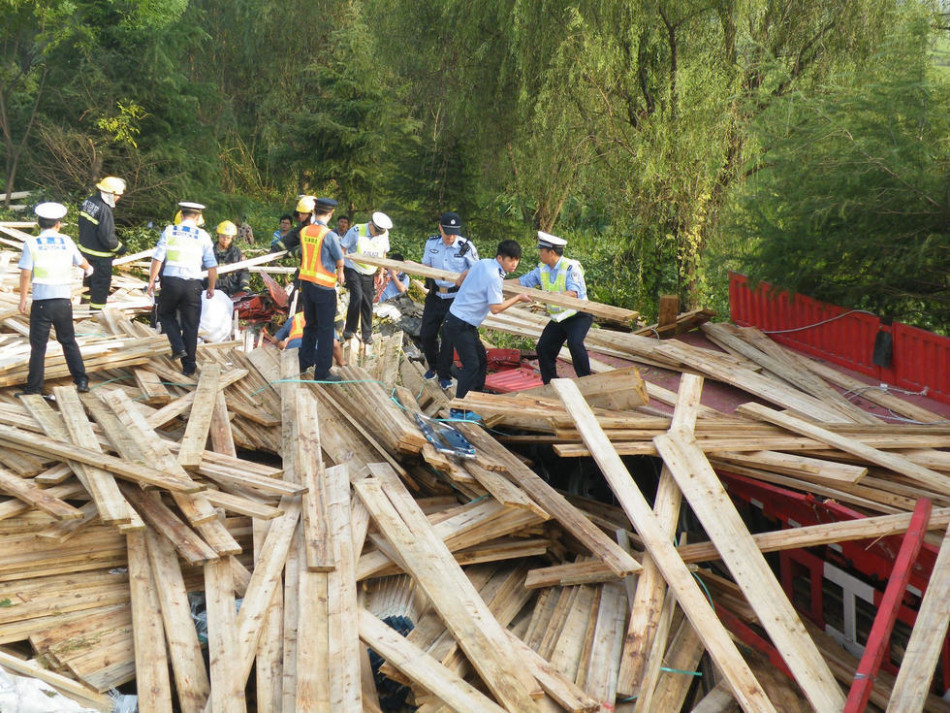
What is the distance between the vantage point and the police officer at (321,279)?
8.22 m

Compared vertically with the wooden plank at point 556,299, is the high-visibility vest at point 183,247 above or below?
above

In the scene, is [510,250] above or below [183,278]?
above

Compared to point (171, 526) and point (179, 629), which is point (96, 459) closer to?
point (171, 526)

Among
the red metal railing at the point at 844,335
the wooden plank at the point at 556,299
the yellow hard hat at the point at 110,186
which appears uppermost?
the yellow hard hat at the point at 110,186

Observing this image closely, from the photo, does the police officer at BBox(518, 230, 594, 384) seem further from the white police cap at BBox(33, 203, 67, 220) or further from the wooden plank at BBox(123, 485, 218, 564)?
the white police cap at BBox(33, 203, 67, 220)

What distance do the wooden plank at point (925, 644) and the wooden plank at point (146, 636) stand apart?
12.8 feet

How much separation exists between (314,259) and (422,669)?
171 inches

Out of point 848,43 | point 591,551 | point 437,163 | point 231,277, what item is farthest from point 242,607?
point 437,163

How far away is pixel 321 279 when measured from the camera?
8305mm

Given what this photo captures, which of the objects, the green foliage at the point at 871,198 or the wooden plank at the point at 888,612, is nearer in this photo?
the wooden plank at the point at 888,612

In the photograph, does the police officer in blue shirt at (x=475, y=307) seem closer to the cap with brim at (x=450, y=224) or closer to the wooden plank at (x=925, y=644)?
the cap with brim at (x=450, y=224)

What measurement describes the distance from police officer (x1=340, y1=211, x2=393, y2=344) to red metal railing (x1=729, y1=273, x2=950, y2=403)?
159 inches

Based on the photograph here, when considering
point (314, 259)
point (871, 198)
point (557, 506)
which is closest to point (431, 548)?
point (557, 506)

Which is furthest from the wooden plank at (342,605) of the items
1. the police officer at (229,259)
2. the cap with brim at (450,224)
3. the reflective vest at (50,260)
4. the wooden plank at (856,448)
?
the police officer at (229,259)
